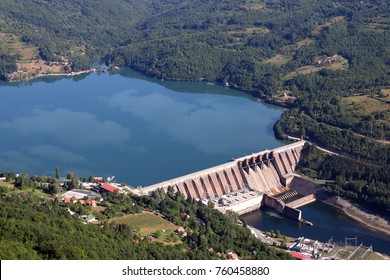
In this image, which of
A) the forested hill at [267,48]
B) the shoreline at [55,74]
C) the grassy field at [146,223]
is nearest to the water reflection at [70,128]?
the forested hill at [267,48]

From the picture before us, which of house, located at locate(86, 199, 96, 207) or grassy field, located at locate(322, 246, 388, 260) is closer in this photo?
grassy field, located at locate(322, 246, 388, 260)

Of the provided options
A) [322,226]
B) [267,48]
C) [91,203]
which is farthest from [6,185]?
[267,48]

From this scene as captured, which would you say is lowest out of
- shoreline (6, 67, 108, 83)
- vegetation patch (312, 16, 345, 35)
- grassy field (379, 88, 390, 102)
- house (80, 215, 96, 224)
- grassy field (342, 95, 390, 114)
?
shoreline (6, 67, 108, 83)

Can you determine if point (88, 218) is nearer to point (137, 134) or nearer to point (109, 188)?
point (109, 188)

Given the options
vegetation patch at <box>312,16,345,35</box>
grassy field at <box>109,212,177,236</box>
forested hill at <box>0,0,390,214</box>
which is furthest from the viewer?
vegetation patch at <box>312,16,345,35</box>

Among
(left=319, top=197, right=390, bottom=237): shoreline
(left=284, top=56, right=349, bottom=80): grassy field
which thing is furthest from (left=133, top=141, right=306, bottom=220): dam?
(left=284, top=56, right=349, bottom=80): grassy field

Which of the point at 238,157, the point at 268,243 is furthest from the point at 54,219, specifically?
the point at 238,157

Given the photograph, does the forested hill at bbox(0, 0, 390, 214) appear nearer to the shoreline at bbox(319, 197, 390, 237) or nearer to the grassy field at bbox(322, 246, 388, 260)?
the shoreline at bbox(319, 197, 390, 237)
